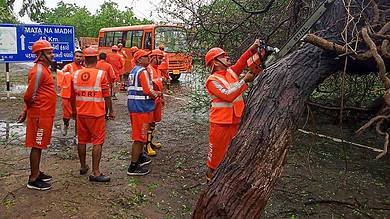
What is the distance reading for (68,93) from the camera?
7477mm

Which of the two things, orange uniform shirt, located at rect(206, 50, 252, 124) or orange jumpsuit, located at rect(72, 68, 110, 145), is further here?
orange jumpsuit, located at rect(72, 68, 110, 145)

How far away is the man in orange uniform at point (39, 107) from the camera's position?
4.93 meters

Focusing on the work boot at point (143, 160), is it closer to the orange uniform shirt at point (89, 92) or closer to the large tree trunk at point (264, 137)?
the orange uniform shirt at point (89, 92)

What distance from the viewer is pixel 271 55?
13.5 feet

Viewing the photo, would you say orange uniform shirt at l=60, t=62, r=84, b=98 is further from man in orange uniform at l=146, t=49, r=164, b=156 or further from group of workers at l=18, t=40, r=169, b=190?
group of workers at l=18, t=40, r=169, b=190

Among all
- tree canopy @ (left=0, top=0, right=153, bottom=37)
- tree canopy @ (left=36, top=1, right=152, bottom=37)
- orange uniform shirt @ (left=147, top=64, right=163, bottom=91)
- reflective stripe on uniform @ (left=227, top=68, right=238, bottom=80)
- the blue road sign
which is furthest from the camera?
tree canopy @ (left=36, top=1, right=152, bottom=37)

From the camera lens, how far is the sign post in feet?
39.3

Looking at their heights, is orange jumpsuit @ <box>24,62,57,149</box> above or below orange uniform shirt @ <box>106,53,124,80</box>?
above

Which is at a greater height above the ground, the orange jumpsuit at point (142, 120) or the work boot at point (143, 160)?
the orange jumpsuit at point (142, 120)

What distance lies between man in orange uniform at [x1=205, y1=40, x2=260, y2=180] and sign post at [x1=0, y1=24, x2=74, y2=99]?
9105mm

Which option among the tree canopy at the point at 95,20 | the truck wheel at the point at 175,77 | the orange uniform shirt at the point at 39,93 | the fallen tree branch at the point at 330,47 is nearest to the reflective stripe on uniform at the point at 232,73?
the fallen tree branch at the point at 330,47

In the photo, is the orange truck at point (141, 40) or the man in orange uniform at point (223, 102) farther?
the orange truck at point (141, 40)

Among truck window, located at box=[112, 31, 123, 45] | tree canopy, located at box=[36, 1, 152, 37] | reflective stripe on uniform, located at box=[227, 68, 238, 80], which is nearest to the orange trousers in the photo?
reflective stripe on uniform, located at box=[227, 68, 238, 80]

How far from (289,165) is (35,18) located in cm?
3151
